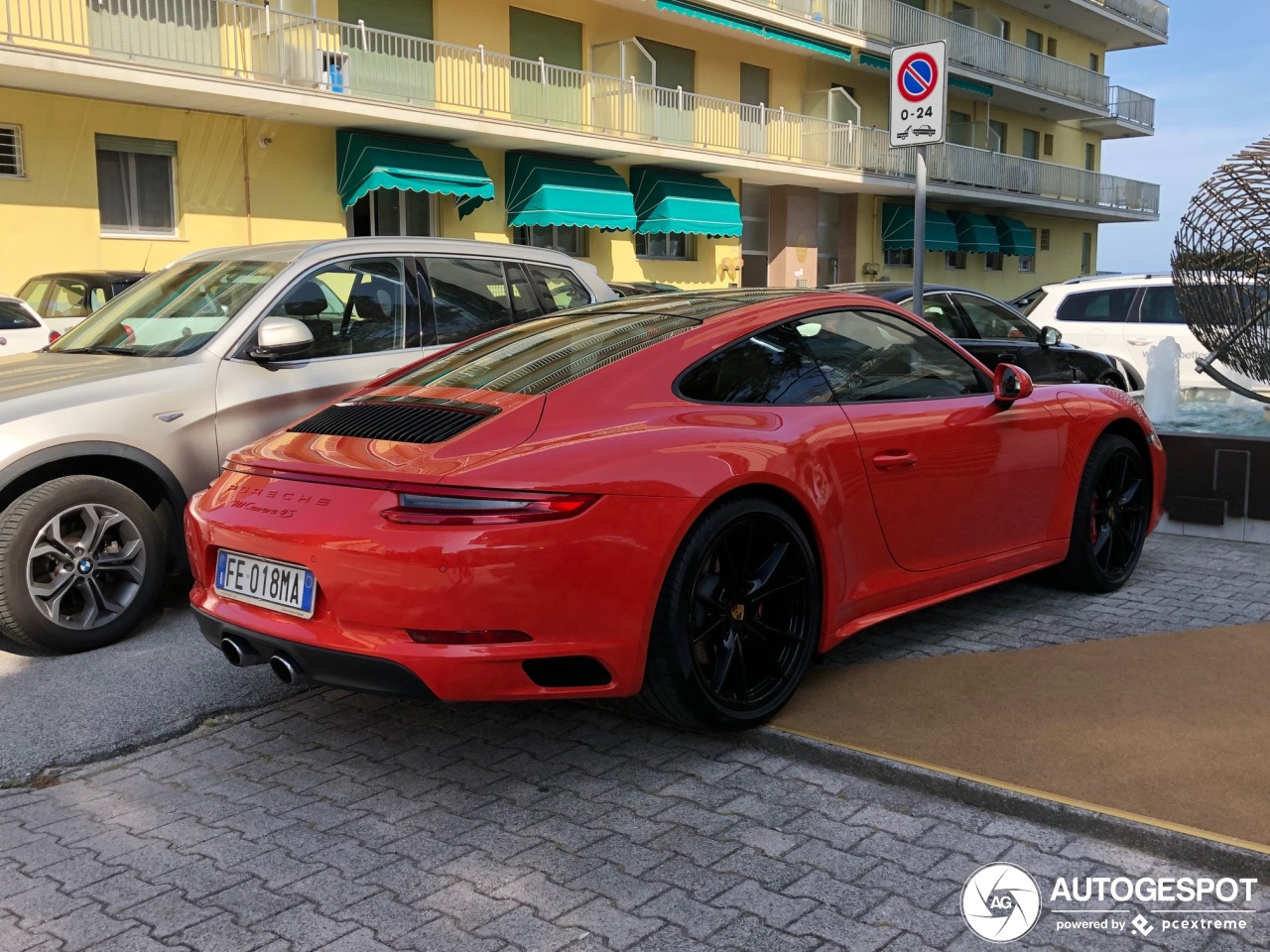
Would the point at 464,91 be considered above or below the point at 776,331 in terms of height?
above

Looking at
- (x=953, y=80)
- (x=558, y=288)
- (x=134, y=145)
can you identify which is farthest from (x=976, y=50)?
(x=558, y=288)

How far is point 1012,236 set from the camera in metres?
34.7

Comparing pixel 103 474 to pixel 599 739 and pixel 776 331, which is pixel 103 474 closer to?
pixel 599 739

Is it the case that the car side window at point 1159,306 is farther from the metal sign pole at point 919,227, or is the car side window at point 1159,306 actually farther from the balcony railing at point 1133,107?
the balcony railing at point 1133,107

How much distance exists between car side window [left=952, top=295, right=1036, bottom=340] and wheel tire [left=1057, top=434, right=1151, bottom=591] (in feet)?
14.7

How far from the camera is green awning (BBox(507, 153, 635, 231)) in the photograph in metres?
20.6

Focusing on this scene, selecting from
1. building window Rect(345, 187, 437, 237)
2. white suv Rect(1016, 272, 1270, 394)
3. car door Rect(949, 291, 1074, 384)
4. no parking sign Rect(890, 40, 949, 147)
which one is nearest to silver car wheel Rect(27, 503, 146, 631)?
no parking sign Rect(890, 40, 949, 147)

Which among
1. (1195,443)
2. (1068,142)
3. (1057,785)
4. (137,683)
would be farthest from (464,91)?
(1068,142)

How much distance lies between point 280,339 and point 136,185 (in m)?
12.9

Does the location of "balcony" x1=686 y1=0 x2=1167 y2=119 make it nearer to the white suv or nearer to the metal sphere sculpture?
the white suv

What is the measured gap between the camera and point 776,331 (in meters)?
4.14

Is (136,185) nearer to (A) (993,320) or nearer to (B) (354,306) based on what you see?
(A) (993,320)

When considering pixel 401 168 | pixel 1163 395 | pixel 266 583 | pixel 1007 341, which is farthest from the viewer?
pixel 401 168

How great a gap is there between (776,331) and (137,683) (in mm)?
2749
